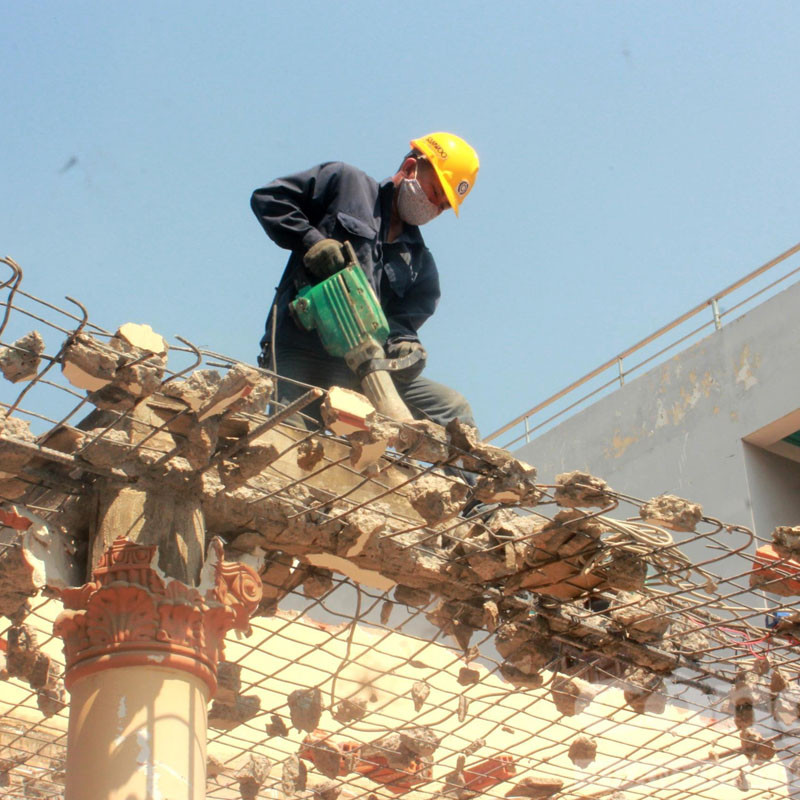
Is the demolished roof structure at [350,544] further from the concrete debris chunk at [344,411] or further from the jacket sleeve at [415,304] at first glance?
the jacket sleeve at [415,304]

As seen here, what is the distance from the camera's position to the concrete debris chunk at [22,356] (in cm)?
386

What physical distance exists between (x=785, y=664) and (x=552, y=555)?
146 cm

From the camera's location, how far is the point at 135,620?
4293mm

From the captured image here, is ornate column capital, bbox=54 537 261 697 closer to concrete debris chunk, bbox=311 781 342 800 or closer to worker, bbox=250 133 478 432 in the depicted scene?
worker, bbox=250 133 478 432

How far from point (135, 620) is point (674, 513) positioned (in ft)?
6.56

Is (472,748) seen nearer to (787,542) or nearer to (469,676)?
(469,676)

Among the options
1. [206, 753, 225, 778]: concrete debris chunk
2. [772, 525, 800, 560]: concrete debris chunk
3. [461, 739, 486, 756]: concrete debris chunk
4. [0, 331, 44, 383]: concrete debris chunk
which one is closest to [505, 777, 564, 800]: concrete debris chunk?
[461, 739, 486, 756]: concrete debris chunk

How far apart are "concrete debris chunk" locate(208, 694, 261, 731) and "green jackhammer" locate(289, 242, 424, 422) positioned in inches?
53.7

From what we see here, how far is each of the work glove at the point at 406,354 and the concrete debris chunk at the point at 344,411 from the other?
1.56 metres

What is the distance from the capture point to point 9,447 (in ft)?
13.8

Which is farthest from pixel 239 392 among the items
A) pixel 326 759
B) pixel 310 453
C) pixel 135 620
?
pixel 326 759

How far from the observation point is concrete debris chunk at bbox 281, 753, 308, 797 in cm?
593

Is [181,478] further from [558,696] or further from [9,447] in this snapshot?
[558,696]

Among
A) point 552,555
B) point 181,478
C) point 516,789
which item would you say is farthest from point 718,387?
point 181,478
